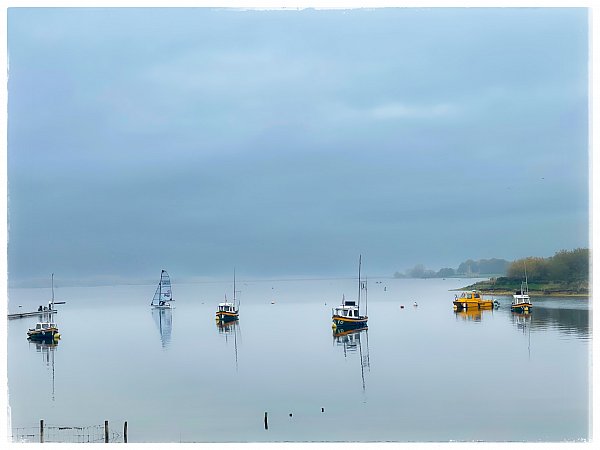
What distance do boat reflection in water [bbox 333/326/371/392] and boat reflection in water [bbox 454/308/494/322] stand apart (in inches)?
557

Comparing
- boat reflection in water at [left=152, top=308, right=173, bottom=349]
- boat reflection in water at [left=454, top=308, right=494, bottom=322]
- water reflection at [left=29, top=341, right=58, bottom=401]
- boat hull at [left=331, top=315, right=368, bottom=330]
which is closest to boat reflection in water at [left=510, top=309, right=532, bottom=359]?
boat reflection in water at [left=454, top=308, right=494, bottom=322]

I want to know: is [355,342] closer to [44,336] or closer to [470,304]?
[44,336]

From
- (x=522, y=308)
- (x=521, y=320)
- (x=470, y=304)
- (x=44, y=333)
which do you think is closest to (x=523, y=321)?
(x=521, y=320)

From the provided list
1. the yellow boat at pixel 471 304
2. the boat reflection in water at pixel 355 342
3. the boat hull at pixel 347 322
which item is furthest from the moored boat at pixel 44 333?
the yellow boat at pixel 471 304

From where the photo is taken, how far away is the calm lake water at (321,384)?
63.9ft

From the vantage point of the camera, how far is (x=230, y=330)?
182 ft

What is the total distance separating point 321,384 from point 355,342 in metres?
16.3

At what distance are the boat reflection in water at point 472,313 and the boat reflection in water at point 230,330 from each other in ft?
69.8

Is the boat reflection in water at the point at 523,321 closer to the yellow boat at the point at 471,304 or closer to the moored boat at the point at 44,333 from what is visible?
the yellow boat at the point at 471,304

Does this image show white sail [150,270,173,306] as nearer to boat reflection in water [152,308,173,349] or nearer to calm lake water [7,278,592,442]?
boat reflection in water [152,308,173,349]

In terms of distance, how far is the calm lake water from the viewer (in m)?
19.5

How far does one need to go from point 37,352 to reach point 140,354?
22.9 feet

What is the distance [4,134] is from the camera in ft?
41.4
